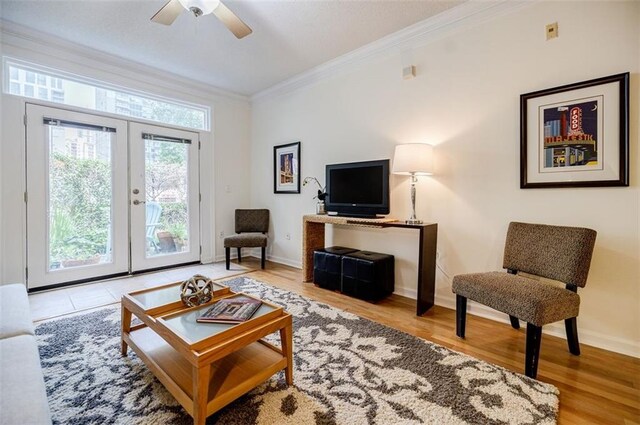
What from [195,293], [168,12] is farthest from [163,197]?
[195,293]

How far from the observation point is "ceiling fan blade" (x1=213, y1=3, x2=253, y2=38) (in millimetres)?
2240

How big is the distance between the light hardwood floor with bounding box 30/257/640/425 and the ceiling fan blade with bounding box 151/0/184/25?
260 cm

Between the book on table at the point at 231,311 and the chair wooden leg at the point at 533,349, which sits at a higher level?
the book on table at the point at 231,311

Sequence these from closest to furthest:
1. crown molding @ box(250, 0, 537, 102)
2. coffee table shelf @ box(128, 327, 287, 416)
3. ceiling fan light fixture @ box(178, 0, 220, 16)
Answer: coffee table shelf @ box(128, 327, 287, 416) → ceiling fan light fixture @ box(178, 0, 220, 16) → crown molding @ box(250, 0, 537, 102)

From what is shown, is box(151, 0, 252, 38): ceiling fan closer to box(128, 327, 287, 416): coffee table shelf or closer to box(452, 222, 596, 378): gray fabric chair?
box(128, 327, 287, 416): coffee table shelf

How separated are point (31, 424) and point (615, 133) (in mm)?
3245

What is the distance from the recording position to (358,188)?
335 cm

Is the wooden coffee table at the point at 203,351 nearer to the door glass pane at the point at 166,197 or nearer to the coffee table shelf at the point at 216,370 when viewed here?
the coffee table shelf at the point at 216,370

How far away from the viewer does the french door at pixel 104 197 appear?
3164mm

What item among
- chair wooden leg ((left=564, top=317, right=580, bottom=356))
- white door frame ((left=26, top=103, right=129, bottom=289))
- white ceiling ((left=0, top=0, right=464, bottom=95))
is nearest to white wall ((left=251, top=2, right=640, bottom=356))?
chair wooden leg ((left=564, top=317, right=580, bottom=356))

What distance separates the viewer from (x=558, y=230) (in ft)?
6.80

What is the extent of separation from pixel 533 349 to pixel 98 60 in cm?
488

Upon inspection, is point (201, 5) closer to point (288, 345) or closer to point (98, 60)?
point (98, 60)

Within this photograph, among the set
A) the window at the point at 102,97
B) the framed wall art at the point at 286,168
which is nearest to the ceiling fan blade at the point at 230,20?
the framed wall art at the point at 286,168
